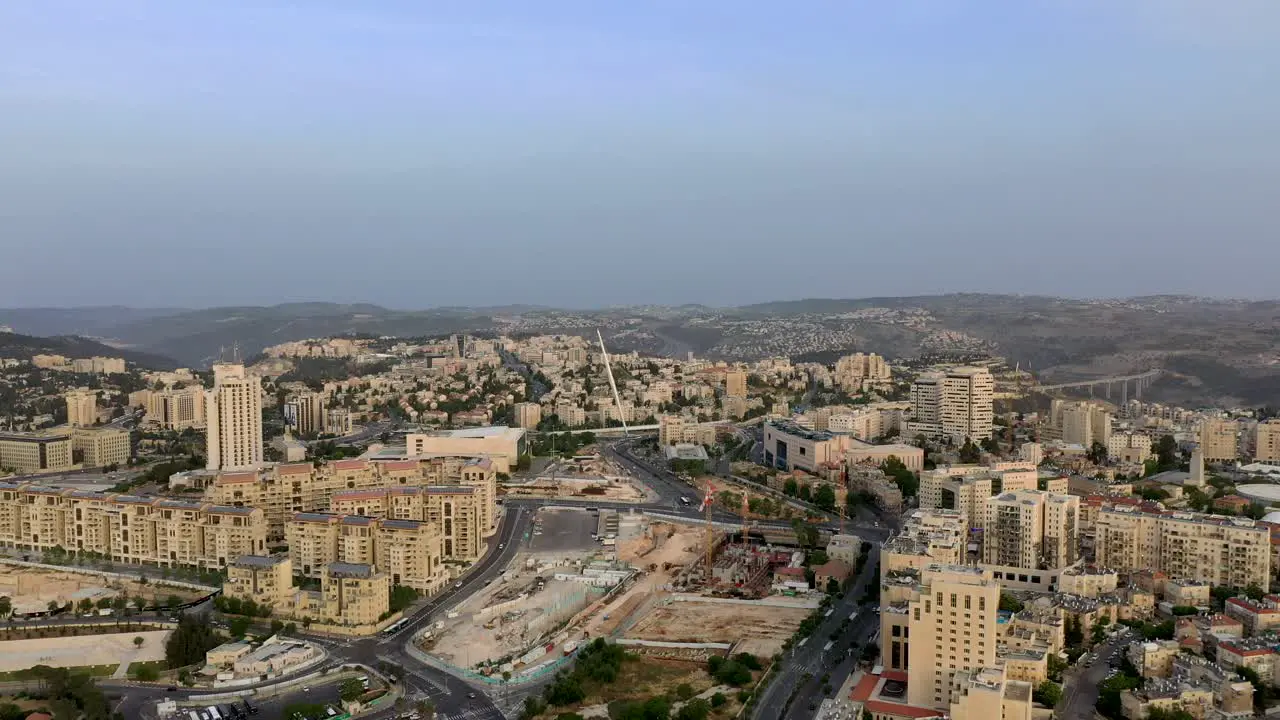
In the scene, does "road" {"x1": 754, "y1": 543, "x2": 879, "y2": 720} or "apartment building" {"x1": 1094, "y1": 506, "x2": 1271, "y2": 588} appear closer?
"road" {"x1": 754, "y1": 543, "x2": 879, "y2": 720}

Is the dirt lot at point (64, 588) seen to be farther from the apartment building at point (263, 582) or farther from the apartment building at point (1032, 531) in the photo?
the apartment building at point (1032, 531)

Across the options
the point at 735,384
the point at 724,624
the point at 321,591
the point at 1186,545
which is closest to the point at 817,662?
the point at 724,624

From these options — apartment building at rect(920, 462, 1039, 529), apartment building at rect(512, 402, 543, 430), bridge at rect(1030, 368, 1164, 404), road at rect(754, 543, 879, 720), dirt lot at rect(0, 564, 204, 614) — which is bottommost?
dirt lot at rect(0, 564, 204, 614)

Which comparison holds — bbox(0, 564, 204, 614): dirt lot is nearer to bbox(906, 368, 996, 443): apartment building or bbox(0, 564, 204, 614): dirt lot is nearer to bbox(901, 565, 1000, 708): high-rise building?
bbox(901, 565, 1000, 708): high-rise building

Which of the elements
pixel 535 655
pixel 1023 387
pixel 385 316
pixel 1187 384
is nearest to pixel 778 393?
pixel 1023 387

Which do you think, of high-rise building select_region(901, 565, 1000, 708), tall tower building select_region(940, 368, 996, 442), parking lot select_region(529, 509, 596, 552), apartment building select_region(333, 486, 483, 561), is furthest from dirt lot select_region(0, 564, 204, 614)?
tall tower building select_region(940, 368, 996, 442)

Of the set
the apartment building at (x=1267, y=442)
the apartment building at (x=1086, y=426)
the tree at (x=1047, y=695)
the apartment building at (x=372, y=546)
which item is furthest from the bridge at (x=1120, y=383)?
the tree at (x=1047, y=695)

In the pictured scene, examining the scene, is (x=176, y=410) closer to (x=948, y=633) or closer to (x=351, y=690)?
(x=351, y=690)

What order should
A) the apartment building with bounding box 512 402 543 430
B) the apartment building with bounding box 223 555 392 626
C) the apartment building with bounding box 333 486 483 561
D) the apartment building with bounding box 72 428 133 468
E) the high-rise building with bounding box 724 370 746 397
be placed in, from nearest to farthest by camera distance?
the apartment building with bounding box 223 555 392 626 < the apartment building with bounding box 333 486 483 561 < the apartment building with bounding box 72 428 133 468 < the apartment building with bounding box 512 402 543 430 < the high-rise building with bounding box 724 370 746 397

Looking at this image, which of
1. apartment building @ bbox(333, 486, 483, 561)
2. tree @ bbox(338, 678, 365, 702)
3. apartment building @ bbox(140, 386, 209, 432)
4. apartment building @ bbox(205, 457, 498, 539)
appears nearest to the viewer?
tree @ bbox(338, 678, 365, 702)
